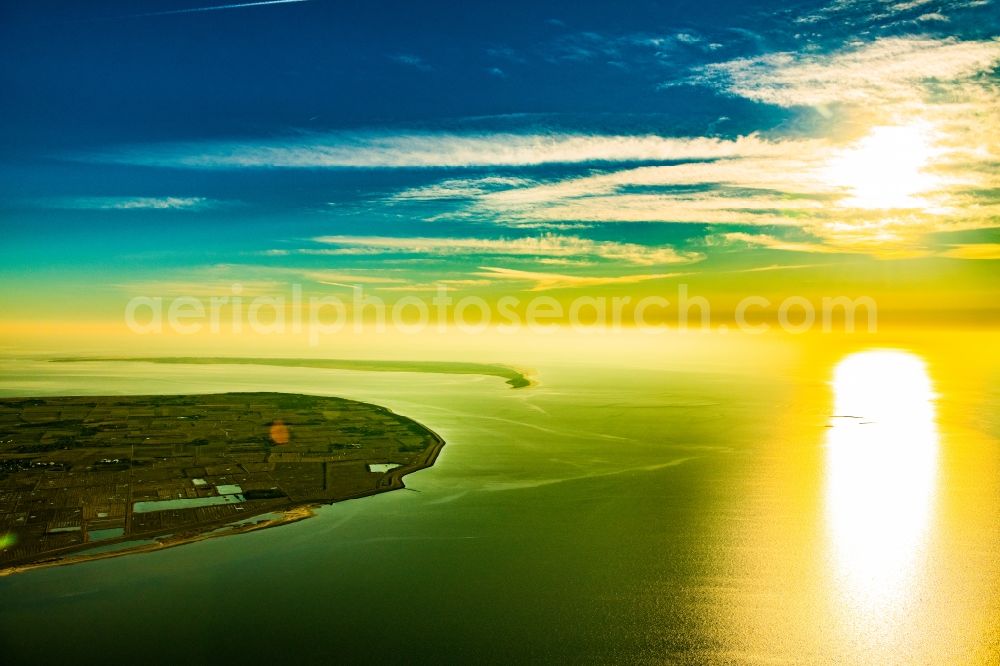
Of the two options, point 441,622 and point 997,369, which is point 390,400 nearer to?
point 441,622

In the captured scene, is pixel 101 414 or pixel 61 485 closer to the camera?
pixel 61 485

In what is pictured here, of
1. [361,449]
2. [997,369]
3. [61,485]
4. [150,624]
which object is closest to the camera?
[150,624]

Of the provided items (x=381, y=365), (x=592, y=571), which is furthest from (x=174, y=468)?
(x=381, y=365)

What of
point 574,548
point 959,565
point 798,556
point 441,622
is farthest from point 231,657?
point 959,565

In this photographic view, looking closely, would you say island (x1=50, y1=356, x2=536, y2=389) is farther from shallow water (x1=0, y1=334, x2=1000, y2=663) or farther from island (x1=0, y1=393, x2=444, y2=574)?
shallow water (x1=0, y1=334, x2=1000, y2=663)

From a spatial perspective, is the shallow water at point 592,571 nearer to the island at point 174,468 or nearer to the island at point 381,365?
the island at point 174,468

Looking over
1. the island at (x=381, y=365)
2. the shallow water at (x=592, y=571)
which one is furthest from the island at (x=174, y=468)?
the island at (x=381, y=365)
